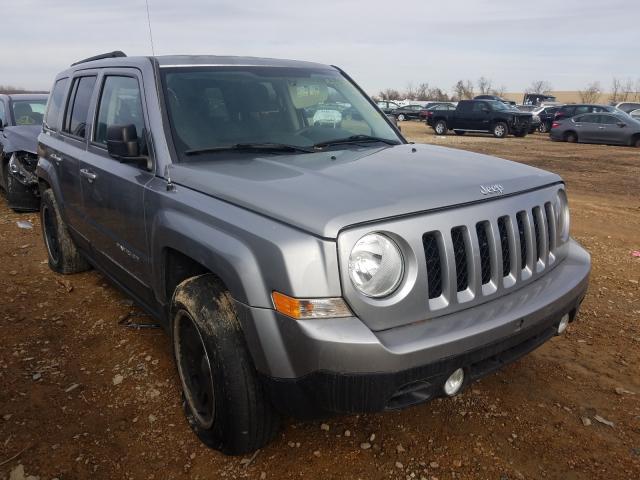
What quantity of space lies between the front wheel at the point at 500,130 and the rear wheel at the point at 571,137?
2.71 meters

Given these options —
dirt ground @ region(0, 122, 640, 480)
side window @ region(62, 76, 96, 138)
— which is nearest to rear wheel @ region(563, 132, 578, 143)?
dirt ground @ region(0, 122, 640, 480)

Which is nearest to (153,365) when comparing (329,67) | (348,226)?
(348,226)

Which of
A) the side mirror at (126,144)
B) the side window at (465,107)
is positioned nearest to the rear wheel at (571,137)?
the side window at (465,107)

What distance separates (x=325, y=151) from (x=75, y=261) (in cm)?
324

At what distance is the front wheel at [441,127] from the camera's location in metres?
26.0

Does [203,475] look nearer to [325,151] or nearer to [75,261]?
[325,151]

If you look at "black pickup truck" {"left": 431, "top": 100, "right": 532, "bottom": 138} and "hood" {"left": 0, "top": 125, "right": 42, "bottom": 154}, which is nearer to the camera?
"hood" {"left": 0, "top": 125, "right": 42, "bottom": 154}

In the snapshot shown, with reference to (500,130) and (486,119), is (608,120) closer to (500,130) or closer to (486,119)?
(500,130)

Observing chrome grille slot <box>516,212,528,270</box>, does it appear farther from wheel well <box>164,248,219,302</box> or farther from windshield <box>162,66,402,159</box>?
wheel well <box>164,248,219,302</box>

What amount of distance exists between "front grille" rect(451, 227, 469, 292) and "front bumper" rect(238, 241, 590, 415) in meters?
0.12

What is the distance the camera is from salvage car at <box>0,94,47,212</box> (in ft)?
25.3

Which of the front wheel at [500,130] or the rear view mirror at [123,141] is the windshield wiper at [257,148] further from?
the front wheel at [500,130]

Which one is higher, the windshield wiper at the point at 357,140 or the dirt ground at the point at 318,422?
the windshield wiper at the point at 357,140

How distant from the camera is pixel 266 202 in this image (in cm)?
219
